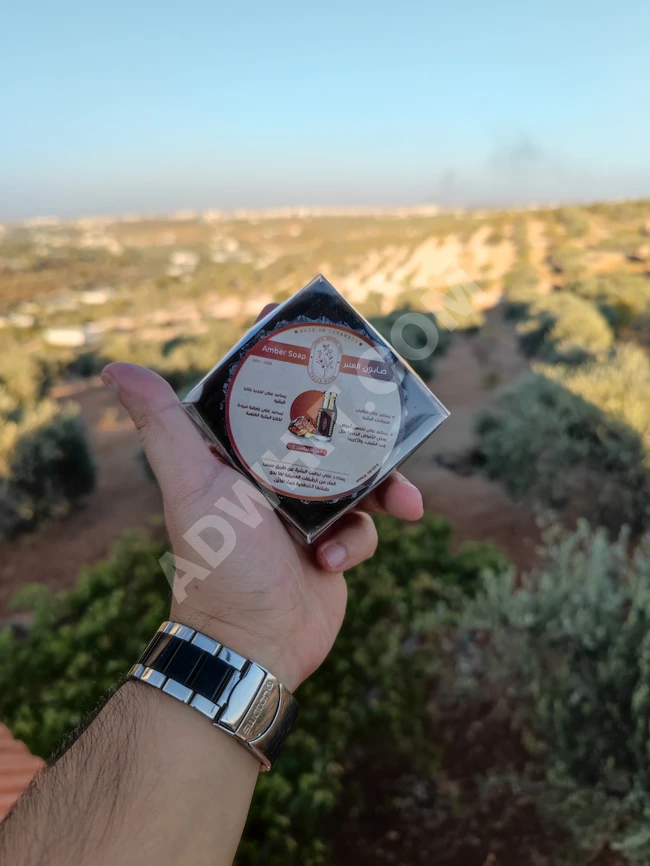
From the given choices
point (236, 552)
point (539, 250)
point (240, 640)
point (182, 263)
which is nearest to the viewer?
point (240, 640)

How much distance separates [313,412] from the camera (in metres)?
1.59

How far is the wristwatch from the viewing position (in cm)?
117

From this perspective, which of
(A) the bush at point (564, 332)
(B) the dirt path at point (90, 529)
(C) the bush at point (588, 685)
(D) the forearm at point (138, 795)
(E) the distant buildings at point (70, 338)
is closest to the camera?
(D) the forearm at point (138, 795)

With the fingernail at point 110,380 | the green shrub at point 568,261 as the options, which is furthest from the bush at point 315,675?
the green shrub at point 568,261

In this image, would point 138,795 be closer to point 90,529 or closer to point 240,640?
point 240,640

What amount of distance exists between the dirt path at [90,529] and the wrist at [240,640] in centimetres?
403

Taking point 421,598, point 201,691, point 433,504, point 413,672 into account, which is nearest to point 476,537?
point 433,504

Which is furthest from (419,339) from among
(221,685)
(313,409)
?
(221,685)

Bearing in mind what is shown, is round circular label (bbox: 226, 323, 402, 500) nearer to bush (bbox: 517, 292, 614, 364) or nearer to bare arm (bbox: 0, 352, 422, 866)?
bare arm (bbox: 0, 352, 422, 866)

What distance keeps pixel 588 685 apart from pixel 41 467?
5.67 metres

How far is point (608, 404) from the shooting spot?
5.25 metres

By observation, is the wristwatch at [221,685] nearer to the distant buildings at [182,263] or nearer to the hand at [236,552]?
the hand at [236,552]

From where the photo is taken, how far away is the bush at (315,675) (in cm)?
229

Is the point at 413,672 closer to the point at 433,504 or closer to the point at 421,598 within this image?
the point at 421,598
